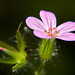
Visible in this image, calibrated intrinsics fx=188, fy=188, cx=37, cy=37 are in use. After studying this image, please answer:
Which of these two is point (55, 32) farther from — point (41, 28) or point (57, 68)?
point (57, 68)

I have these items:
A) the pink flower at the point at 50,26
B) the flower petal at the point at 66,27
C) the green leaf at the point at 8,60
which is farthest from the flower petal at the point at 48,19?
the green leaf at the point at 8,60

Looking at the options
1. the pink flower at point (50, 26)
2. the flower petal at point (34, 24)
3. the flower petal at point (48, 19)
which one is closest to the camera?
the flower petal at point (34, 24)

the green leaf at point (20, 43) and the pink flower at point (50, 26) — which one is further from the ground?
the pink flower at point (50, 26)

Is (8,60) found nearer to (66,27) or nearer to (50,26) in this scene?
(50,26)

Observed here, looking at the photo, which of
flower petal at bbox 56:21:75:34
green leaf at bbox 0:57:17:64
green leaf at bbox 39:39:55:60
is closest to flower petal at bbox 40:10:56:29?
flower petal at bbox 56:21:75:34

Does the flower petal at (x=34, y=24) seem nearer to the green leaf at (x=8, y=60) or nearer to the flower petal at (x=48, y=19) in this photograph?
the flower petal at (x=48, y=19)

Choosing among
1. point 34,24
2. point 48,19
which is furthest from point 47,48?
point 48,19

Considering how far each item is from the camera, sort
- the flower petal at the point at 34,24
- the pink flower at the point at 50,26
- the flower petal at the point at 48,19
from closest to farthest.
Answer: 1. the flower petal at the point at 34,24
2. the pink flower at the point at 50,26
3. the flower petal at the point at 48,19

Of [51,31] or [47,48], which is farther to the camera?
[51,31]
